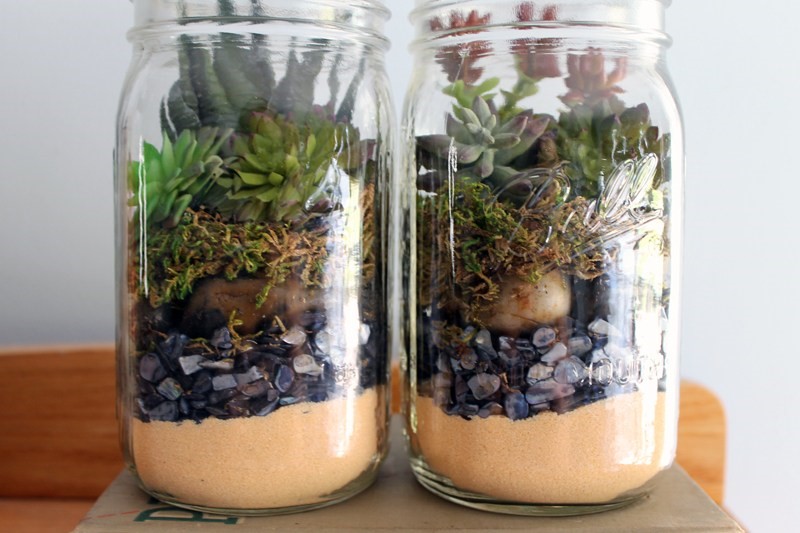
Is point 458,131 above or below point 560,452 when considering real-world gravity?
above

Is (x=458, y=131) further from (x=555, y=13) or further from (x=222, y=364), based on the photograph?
(x=222, y=364)

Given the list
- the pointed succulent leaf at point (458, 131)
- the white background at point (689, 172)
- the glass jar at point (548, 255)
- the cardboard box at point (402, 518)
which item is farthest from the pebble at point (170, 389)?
the white background at point (689, 172)

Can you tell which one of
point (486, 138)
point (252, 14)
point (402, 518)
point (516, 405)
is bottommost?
point (402, 518)

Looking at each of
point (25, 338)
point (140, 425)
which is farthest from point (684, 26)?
point (25, 338)

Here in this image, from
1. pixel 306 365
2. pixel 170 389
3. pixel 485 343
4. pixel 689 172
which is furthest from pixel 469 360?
pixel 689 172

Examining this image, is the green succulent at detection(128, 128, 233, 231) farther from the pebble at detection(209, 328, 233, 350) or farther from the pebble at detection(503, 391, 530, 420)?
the pebble at detection(503, 391, 530, 420)

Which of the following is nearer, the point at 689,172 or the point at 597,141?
the point at 597,141

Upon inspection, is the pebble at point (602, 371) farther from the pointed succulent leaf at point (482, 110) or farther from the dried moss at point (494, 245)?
the pointed succulent leaf at point (482, 110)
